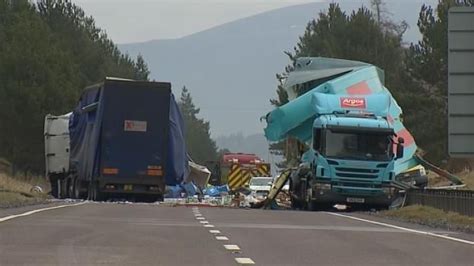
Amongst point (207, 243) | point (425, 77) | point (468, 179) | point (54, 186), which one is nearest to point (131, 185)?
point (54, 186)

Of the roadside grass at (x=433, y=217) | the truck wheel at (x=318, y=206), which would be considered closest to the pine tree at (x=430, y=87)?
the truck wheel at (x=318, y=206)

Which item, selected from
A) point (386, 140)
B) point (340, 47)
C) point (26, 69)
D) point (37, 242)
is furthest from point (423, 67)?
point (37, 242)

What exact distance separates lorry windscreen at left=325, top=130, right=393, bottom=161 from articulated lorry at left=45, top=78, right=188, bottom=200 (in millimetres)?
5988

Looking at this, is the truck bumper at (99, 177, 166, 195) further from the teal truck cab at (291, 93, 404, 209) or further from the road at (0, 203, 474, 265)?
the road at (0, 203, 474, 265)

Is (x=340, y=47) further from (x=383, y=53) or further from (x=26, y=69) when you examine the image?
(x=26, y=69)

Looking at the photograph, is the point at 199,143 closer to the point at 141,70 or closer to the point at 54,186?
the point at 141,70

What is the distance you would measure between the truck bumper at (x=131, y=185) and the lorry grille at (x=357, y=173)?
6.53 m

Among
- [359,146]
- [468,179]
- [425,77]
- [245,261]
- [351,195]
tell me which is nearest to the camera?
[245,261]

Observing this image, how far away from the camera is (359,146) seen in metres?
34.8

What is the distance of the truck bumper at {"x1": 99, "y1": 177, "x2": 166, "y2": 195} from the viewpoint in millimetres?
37156

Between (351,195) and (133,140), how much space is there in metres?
7.78

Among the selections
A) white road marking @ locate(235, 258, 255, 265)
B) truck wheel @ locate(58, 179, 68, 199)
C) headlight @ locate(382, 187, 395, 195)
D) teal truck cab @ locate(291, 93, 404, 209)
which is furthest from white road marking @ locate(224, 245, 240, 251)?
truck wheel @ locate(58, 179, 68, 199)

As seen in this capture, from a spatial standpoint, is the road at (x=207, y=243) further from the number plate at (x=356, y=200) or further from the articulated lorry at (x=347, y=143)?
the number plate at (x=356, y=200)

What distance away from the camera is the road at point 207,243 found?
550 inches
